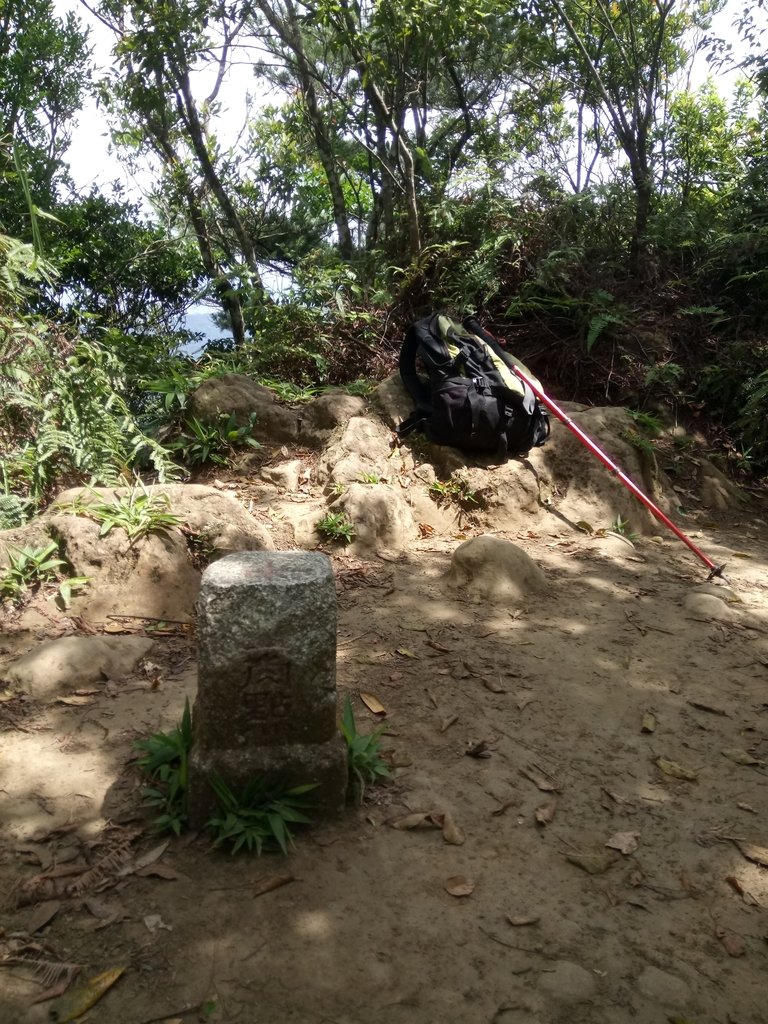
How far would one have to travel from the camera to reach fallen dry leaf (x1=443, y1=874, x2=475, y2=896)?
253 cm

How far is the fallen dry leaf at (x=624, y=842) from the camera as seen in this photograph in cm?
279

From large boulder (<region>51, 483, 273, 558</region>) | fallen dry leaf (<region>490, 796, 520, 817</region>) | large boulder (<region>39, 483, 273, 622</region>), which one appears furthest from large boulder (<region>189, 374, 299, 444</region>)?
fallen dry leaf (<region>490, 796, 520, 817</region>)

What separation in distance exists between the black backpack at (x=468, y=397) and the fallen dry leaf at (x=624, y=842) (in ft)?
11.9

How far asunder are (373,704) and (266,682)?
105cm

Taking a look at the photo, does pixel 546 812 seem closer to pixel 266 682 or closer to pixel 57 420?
pixel 266 682

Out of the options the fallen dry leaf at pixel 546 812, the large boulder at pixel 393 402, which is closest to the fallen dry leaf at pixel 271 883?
the fallen dry leaf at pixel 546 812

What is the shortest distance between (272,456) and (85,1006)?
180 inches

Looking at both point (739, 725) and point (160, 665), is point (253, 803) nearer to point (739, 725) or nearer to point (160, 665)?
point (160, 665)

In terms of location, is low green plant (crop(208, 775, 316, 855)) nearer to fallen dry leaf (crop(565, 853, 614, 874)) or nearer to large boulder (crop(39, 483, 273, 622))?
Result: fallen dry leaf (crop(565, 853, 614, 874))

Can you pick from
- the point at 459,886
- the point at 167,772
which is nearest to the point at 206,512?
the point at 167,772

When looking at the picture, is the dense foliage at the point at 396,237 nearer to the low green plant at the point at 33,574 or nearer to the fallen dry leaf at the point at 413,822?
the low green plant at the point at 33,574

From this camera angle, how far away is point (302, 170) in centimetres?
1402

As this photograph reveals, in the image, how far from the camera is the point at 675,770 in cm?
329

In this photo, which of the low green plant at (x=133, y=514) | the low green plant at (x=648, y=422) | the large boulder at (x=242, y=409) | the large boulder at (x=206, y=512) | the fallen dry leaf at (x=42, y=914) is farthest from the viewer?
the low green plant at (x=648, y=422)
